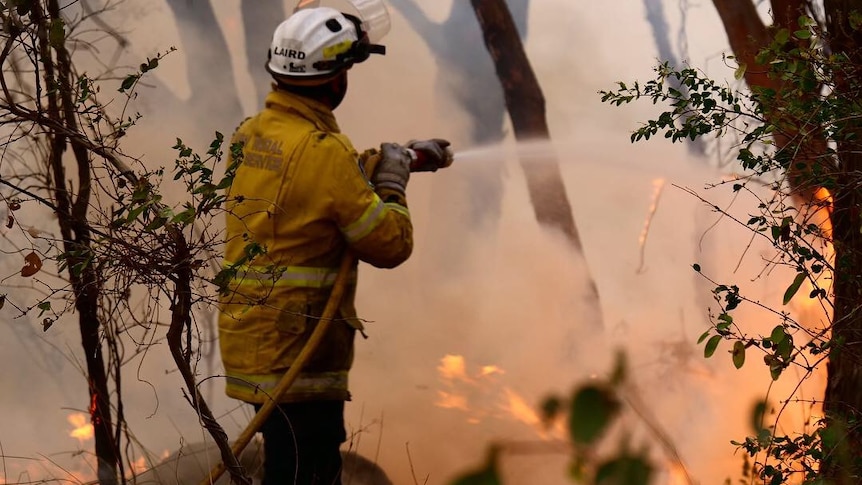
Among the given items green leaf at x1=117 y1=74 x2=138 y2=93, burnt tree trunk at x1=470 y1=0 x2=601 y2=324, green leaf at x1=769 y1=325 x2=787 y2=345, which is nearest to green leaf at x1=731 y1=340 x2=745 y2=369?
green leaf at x1=769 y1=325 x2=787 y2=345

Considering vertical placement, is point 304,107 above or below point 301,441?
above

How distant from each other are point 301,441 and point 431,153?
91 centimetres

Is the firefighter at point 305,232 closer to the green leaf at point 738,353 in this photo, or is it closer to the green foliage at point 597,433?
the green leaf at point 738,353

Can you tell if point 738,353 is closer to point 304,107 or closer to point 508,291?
point 304,107

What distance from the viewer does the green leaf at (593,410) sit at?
1.30ft

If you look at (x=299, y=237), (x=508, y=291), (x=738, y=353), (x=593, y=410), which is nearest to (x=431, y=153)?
(x=299, y=237)

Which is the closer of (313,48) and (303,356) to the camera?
(303,356)

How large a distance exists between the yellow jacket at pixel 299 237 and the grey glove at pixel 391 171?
2.4 inches

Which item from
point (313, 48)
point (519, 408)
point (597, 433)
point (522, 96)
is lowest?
point (597, 433)

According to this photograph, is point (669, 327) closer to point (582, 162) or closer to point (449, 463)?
point (582, 162)

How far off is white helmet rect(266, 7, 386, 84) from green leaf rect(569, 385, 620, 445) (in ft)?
7.67

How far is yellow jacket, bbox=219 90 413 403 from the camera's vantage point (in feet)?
8.37

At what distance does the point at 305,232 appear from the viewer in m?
2.59

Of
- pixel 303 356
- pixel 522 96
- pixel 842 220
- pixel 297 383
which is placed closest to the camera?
pixel 303 356
